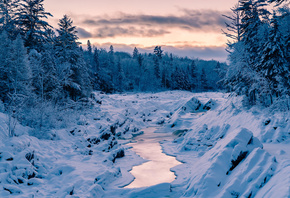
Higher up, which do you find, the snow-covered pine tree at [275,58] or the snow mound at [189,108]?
the snow-covered pine tree at [275,58]

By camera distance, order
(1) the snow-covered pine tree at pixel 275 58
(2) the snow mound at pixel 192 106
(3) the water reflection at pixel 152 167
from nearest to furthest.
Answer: (3) the water reflection at pixel 152 167 → (1) the snow-covered pine tree at pixel 275 58 → (2) the snow mound at pixel 192 106

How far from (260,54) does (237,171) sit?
15593mm

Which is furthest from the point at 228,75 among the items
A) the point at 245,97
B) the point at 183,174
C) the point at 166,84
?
the point at 166,84

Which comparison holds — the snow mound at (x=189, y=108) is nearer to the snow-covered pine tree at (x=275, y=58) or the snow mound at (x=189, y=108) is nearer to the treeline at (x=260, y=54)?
the treeline at (x=260, y=54)

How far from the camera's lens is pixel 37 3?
2769 centimetres

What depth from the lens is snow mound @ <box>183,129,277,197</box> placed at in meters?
6.18

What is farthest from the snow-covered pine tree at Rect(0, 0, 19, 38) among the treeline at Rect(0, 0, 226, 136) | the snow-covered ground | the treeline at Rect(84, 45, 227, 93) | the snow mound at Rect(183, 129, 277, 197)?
the treeline at Rect(84, 45, 227, 93)

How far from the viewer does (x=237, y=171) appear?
702 centimetres

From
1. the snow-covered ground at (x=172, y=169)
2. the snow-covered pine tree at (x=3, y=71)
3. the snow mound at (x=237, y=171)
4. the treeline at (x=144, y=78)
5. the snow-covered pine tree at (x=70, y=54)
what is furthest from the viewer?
the treeline at (x=144, y=78)

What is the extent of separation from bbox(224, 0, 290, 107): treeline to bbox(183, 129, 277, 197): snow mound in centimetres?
889

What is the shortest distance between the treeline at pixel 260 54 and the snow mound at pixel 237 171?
8886 millimetres

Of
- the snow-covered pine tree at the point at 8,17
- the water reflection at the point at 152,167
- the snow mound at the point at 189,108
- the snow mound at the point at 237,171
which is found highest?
the snow-covered pine tree at the point at 8,17

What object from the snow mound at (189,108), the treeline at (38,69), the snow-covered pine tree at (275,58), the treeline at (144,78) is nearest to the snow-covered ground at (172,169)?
the treeline at (38,69)

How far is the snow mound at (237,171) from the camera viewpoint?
6184 mm
